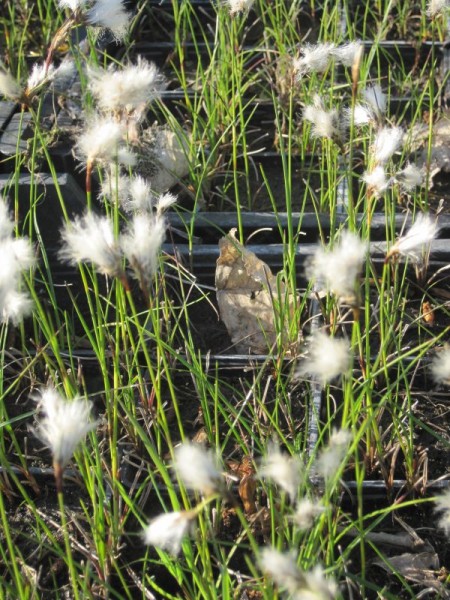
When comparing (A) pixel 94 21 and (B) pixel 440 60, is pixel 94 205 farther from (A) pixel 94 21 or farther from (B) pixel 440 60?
(B) pixel 440 60

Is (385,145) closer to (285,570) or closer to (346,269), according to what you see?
(346,269)

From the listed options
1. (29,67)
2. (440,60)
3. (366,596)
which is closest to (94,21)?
(366,596)

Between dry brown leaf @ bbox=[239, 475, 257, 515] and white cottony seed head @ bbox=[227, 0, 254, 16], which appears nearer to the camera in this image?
dry brown leaf @ bbox=[239, 475, 257, 515]

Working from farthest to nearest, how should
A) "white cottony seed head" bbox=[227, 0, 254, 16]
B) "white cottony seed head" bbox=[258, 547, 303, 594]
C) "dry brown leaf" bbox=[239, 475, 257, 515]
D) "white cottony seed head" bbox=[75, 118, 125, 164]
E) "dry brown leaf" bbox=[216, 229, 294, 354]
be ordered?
1. "dry brown leaf" bbox=[216, 229, 294, 354]
2. "white cottony seed head" bbox=[227, 0, 254, 16]
3. "dry brown leaf" bbox=[239, 475, 257, 515]
4. "white cottony seed head" bbox=[75, 118, 125, 164]
5. "white cottony seed head" bbox=[258, 547, 303, 594]

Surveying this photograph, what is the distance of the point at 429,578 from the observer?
1.27 m

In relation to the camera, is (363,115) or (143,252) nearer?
(143,252)

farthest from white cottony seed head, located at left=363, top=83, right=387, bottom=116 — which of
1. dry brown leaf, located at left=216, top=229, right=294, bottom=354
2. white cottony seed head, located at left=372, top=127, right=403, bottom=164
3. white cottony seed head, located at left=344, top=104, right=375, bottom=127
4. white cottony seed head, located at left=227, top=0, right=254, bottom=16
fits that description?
dry brown leaf, located at left=216, top=229, right=294, bottom=354

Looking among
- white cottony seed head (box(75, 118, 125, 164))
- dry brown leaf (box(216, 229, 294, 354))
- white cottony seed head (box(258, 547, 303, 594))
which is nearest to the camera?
white cottony seed head (box(258, 547, 303, 594))

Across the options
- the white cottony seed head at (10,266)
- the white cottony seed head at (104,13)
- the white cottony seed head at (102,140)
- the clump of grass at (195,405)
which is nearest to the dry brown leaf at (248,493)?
the clump of grass at (195,405)

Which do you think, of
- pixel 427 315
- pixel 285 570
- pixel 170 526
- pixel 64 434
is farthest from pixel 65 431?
pixel 427 315

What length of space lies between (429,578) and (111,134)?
769 mm

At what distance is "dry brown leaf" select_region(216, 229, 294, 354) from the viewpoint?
1747 millimetres

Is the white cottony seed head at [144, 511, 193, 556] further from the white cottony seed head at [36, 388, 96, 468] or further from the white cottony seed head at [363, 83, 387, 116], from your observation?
the white cottony seed head at [363, 83, 387, 116]

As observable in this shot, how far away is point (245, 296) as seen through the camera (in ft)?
5.86
